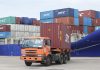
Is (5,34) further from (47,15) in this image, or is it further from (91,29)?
(91,29)

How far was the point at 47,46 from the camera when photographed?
24.7 metres

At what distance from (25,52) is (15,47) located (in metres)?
29.4

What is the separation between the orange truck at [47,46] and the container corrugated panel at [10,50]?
22.9m

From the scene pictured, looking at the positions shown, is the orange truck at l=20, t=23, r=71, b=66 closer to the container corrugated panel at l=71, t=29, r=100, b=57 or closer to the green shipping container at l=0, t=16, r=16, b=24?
the container corrugated panel at l=71, t=29, r=100, b=57

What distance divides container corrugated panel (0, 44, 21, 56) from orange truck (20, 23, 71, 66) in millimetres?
22873

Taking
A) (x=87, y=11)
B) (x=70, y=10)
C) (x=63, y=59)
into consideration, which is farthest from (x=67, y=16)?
(x=63, y=59)

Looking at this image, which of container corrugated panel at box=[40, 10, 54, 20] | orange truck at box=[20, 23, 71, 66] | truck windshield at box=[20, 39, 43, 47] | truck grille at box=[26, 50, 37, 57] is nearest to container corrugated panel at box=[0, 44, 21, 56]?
container corrugated panel at box=[40, 10, 54, 20]

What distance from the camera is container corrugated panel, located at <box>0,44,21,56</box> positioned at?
173 feet

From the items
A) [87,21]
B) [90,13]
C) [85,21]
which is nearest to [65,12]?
[85,21]

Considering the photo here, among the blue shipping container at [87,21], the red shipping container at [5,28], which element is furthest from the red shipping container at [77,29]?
the red shipping container at [5,28]

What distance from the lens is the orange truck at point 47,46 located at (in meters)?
23.7

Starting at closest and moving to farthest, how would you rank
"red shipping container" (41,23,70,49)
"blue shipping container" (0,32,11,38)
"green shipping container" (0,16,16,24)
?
"red shipping container" (41,23,70,49), "blue shipping container" (0,32,11,38), "green shipping container" (0,16,16,24)

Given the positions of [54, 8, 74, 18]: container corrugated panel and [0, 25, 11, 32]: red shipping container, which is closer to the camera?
[54, 8, 74, 18]: container corrugated panel

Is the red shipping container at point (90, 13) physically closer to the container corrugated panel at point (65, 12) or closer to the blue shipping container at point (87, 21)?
the blue shipping container at point (87, 21)
